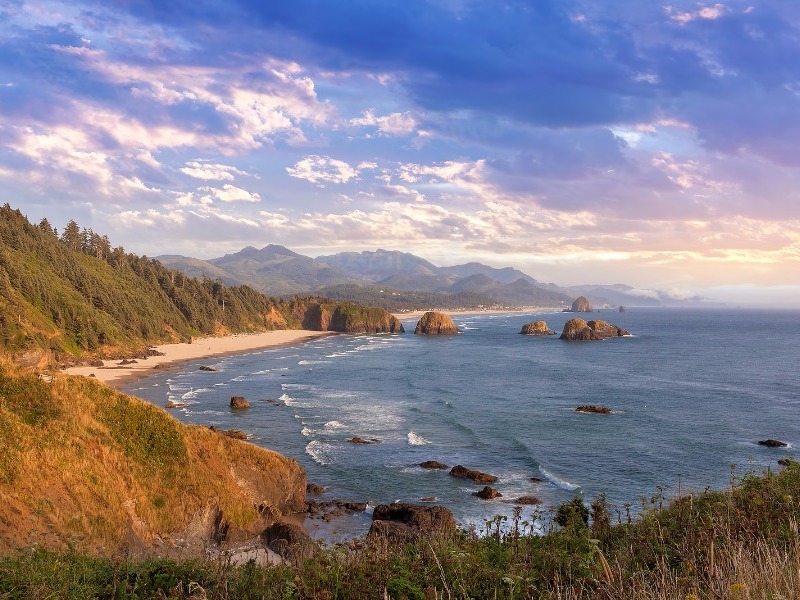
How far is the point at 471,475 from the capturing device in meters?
35.2

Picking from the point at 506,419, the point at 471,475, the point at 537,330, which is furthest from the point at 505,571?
the point at 537,330

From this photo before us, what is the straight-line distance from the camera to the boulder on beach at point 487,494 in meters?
31.3

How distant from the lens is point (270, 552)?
21312 millimetres

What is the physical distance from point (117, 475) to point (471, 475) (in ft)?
73.3

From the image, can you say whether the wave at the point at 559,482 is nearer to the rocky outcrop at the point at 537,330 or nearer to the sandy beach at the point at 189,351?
the sandy beach at the point at 189,351

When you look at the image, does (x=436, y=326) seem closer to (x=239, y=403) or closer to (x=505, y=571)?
(x=239, y=403)

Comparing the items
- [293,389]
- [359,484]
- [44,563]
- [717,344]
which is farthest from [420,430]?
[717,344]

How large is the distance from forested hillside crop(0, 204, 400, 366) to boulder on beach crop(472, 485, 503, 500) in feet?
196

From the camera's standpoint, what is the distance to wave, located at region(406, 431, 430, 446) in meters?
44.0

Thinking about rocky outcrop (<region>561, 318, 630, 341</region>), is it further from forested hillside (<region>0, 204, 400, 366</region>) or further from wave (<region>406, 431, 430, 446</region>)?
wave (<region>406, 431, 430, 446</region>)

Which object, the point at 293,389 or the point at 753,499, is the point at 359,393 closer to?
the point at 293,389

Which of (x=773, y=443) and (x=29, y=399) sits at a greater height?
(x=29, y=399)

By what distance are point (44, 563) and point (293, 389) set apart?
62.5 metres

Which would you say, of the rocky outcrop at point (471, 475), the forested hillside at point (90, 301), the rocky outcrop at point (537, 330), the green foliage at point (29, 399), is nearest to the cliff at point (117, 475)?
the green foliage at point (29, 399)
